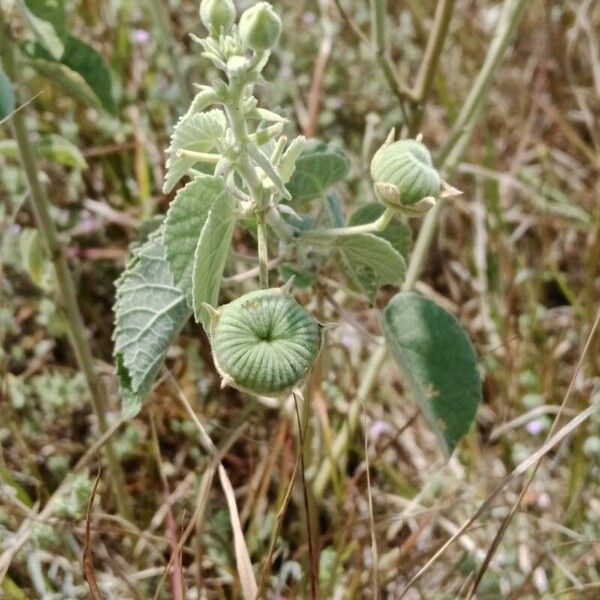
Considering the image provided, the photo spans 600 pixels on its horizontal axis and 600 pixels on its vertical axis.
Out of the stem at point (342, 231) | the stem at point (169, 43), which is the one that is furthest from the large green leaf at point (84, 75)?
the stem at point (342, 231)

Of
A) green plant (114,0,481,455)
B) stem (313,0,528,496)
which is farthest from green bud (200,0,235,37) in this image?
stem (313,0,528,496)

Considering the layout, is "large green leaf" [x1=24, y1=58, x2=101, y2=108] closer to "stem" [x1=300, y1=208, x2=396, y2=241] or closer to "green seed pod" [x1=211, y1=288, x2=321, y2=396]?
"stem" [x1=300, y1=208, x2=396, y2=241]

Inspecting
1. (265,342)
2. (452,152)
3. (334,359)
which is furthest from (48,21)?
(334,359)

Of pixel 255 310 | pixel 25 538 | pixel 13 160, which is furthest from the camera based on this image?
pixel 13 160

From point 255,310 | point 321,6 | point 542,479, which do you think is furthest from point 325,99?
point 255,310

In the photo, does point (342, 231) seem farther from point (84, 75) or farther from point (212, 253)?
point (84, 75)

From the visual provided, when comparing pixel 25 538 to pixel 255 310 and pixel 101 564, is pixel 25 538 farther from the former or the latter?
pixel 255 310

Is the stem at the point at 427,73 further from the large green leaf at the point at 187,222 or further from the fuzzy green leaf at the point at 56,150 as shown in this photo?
the large green leaf at the point at 187,222
